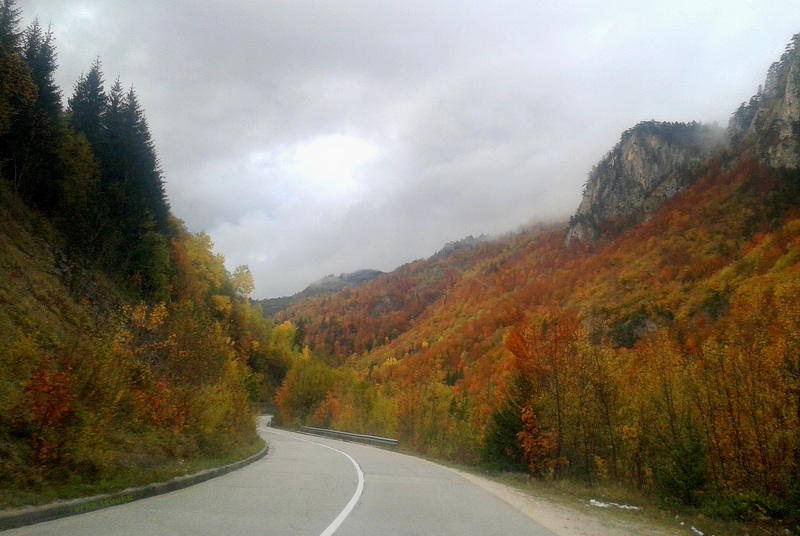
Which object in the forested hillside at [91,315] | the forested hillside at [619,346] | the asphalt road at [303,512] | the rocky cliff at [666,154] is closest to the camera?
the asphalt road at [303,512]

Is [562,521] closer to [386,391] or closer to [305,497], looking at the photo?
[305,497]

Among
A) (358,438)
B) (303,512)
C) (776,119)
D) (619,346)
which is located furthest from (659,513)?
(776,119)

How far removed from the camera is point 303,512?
8.54m

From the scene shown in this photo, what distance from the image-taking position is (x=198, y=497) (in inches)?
376

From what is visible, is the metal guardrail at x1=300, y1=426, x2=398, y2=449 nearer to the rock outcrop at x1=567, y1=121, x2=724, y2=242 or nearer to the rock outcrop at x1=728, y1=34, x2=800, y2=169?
the rock outcrop at x1=728, y1=34, x2=800, y2=169

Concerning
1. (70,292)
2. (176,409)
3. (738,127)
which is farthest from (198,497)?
(738,127)

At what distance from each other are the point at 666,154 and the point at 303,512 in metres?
128

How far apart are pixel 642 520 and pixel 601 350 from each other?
12.1 metres

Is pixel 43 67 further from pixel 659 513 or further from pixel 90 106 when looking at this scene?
pixel 659 513

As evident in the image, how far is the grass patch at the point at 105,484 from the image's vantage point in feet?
22.7

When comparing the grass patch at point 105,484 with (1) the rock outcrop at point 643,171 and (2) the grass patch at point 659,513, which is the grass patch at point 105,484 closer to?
(2) the grass patch at point 659,513

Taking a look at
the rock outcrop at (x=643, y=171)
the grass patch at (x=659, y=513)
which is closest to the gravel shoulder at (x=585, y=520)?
the grass patch at (x=659, y=513)

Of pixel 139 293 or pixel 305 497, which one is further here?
pixel 139 293

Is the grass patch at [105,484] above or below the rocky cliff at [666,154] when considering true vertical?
below
